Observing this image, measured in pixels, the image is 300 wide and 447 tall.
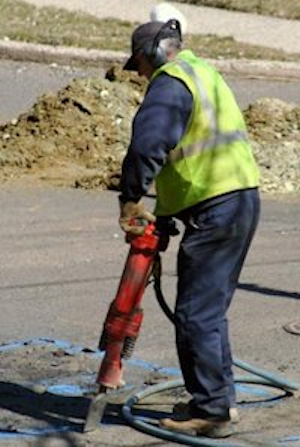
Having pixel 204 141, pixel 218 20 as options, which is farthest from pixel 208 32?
pixel 204 141

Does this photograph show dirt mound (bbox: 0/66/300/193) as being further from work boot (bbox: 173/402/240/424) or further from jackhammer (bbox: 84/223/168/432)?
jackhammer (bbox: 84/223/168/432)

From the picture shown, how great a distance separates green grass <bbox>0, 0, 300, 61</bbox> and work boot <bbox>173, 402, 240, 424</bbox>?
15.9m

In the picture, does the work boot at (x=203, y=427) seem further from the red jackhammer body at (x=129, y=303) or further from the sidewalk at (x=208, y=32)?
the sidewalk at (x=208, y=32)

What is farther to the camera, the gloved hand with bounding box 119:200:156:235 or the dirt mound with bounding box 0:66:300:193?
the dirt mound with bounding box 0:66:300:193

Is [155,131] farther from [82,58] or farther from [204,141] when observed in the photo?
[82,58]

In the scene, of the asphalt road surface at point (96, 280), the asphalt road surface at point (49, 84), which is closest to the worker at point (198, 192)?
the asphalt road surface at point (96, 280)

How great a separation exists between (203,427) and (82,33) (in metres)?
18.3

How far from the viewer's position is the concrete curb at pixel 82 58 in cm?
2195

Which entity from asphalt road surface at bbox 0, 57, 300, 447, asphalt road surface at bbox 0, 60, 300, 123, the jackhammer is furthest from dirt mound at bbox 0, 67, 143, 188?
the jackhammer

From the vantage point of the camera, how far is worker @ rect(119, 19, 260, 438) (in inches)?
249

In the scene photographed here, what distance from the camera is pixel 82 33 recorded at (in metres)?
24.4

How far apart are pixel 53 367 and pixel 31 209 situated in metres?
5.09

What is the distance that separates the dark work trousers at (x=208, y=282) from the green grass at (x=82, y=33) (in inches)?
636

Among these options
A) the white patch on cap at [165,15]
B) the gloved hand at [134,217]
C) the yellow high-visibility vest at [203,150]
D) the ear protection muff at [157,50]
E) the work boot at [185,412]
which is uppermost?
the white patch on cap at [165,15]
